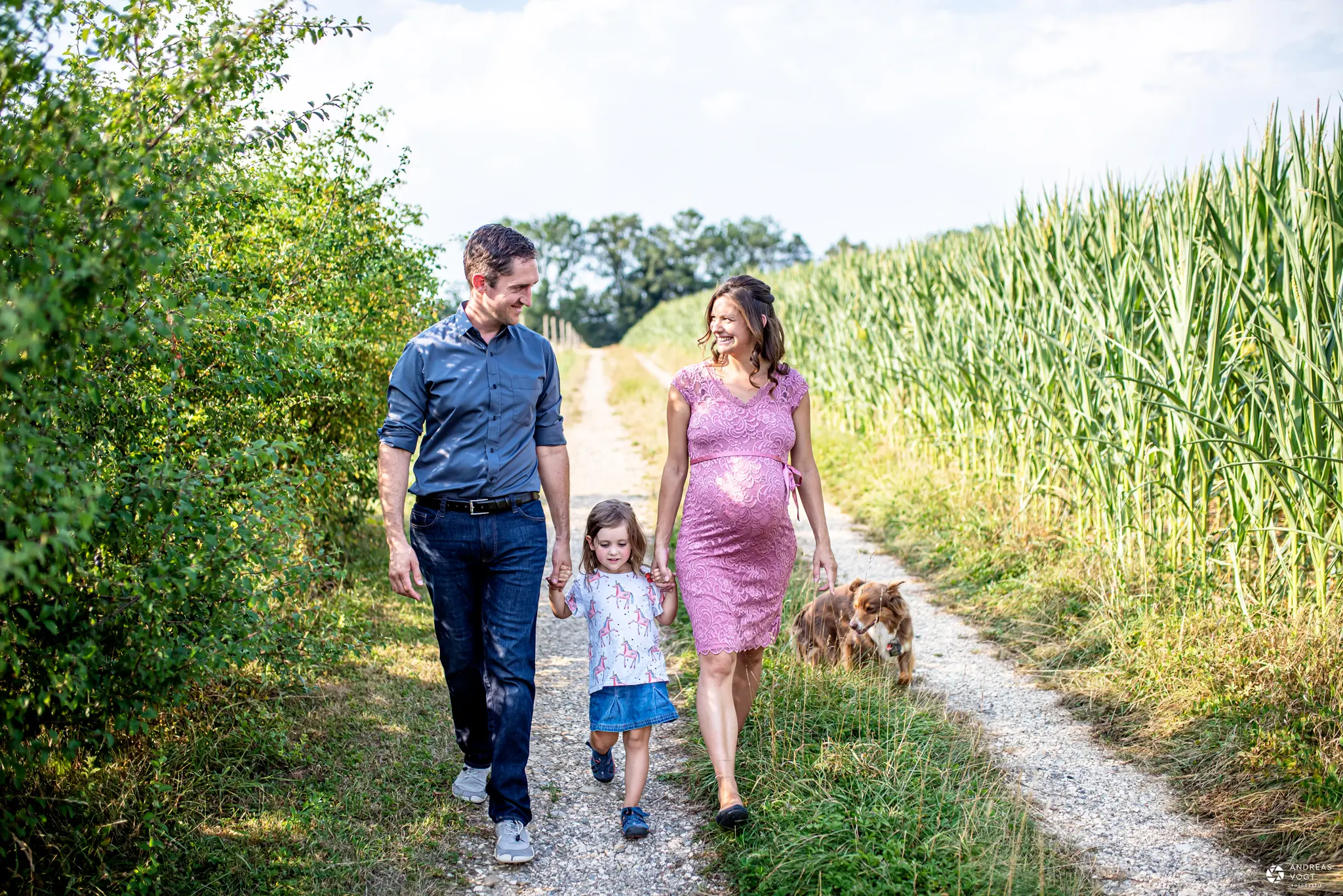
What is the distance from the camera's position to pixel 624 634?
3332 millimetres

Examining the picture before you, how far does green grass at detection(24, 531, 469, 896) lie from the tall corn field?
11.8 ft

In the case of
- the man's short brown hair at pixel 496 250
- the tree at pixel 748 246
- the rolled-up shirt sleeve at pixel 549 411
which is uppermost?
the tree at pixel 748 246

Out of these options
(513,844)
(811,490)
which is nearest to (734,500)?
(811,490)

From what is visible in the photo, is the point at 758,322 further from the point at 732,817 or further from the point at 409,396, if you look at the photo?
the point at 732,817

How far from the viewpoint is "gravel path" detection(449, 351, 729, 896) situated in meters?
3.02

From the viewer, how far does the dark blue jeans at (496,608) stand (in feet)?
10.2

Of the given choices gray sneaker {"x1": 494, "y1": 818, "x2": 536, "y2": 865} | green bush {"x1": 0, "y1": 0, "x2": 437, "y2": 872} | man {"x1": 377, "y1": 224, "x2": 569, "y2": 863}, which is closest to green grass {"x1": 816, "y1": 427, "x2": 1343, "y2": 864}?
gray sneaker {"x1": 494, "y1": 818, "x2": 536, "y2": 865}

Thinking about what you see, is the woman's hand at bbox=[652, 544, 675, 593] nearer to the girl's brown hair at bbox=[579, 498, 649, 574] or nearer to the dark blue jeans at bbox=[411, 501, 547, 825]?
the girl's brown hair at bbox=[579, 498, 649, 574]

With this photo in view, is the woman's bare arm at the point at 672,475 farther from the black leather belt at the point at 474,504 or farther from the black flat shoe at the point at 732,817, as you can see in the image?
the black flat shoe at the point at 732,817

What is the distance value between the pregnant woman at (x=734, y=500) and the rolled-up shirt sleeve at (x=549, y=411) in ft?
1.40

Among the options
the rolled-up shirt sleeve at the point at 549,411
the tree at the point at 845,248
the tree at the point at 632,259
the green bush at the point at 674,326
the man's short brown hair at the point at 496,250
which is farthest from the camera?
the tree at the point at 632,259

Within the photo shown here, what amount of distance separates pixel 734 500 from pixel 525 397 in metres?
0.82

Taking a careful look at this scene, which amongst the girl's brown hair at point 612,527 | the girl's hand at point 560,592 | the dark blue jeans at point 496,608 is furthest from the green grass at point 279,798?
the girl's brown hair at point 612,527

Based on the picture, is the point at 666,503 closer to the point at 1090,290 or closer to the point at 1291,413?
the point at 1291,413
